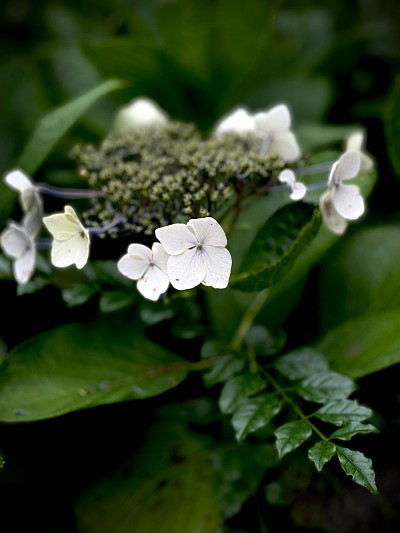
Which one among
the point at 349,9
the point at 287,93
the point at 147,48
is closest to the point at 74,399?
the point at 147,48

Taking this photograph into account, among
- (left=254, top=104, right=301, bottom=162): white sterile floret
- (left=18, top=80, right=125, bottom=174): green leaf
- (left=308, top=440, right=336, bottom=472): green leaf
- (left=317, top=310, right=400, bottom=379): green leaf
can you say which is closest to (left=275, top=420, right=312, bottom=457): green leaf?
(left=308, top=440, right=336, bottom=472): green leaf

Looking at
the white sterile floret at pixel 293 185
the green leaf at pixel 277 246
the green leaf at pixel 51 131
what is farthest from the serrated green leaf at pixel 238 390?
the green leaf at pixel 51 131

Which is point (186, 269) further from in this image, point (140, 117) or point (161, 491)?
point (140, 117)

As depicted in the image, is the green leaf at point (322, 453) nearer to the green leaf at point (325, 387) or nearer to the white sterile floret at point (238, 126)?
the green leaf at point (325, 387)

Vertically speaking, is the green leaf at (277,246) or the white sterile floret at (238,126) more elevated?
Result: the white sterile floret at (238,126)

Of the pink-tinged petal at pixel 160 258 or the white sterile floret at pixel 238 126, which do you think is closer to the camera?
the pink-tinged petal at pixel 160 258

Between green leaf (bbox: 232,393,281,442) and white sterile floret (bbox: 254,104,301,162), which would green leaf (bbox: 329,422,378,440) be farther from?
white sterile floret (bbox: 254,104,301,162)
